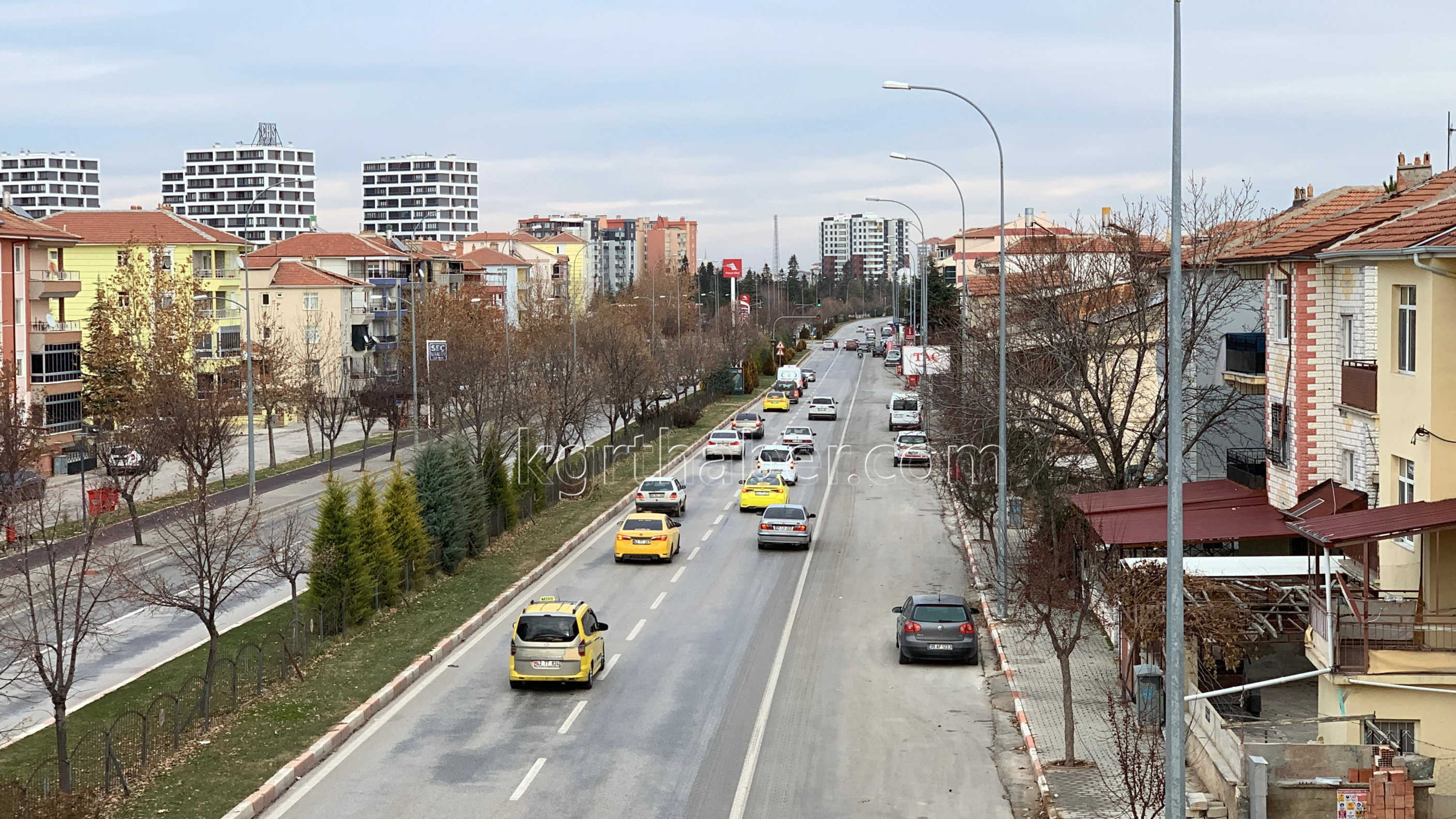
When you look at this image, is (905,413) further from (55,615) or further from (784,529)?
(55,615)

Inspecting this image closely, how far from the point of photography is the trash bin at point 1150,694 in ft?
53.7

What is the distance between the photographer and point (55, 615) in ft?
55.2

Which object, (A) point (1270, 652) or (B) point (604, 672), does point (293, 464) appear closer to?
(B) point (604, 672)

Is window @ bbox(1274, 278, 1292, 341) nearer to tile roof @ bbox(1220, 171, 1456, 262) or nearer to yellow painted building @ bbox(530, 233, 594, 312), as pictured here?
tile roof @ bbox(1220, 171, 1456, 262)

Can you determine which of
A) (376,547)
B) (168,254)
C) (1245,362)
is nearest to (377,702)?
(376,547)

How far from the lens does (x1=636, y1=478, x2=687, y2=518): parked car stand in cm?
4225

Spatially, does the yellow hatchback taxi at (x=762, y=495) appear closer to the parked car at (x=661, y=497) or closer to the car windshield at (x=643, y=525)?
the parked car at (x=661, y=497)

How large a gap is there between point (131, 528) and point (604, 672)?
2191cm

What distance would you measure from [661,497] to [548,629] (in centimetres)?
2047

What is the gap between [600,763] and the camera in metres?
17.9

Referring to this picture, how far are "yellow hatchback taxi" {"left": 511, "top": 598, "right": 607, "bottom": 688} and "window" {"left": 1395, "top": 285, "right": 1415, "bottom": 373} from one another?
12.7m

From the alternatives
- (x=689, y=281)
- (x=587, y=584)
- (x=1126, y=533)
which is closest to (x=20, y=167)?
(x=689, y=281)

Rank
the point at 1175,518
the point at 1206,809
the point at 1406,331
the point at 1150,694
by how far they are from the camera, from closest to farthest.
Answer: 1. the point at 1175,518
2. the point at 1206,809
3. the point at 1150,694
4. the point at 1406,331

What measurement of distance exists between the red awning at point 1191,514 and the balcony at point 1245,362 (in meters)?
2.14
